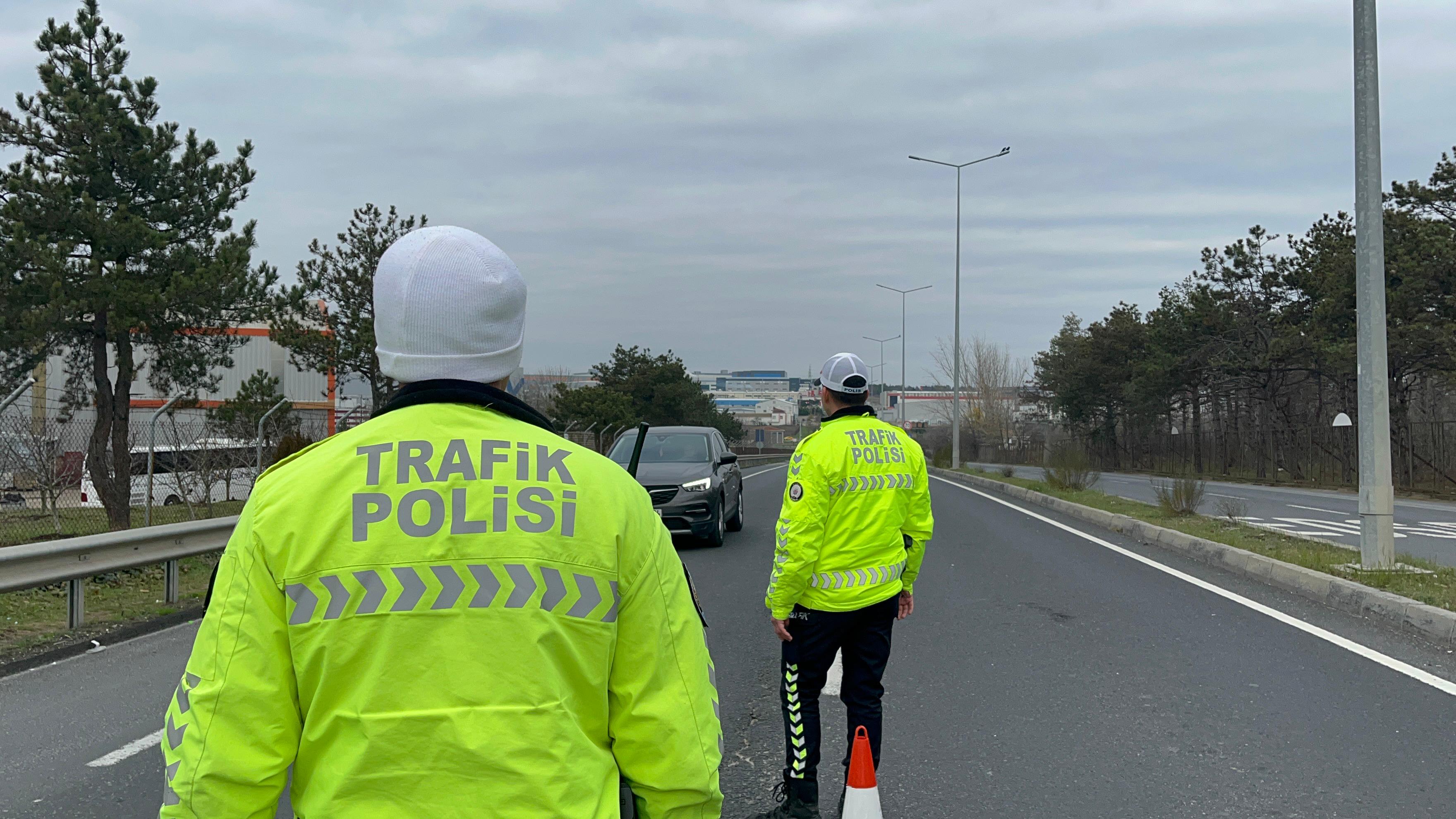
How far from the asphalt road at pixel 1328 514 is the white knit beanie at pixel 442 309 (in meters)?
12.8

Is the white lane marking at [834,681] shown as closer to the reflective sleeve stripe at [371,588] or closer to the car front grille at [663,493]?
the reflective sleeve stripe at [371,588]

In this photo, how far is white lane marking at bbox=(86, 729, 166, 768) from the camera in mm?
4984

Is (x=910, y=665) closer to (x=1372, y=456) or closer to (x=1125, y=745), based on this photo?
(x=1125, y=745)

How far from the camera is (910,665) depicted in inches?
275

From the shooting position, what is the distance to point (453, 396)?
5.58 feet

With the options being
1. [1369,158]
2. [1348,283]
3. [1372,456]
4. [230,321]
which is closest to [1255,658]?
[1372,456]

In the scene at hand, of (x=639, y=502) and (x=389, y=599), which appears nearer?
(x=389, y=599)

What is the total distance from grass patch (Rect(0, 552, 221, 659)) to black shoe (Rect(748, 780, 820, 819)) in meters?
5.96

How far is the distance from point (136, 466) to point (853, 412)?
1803 cm

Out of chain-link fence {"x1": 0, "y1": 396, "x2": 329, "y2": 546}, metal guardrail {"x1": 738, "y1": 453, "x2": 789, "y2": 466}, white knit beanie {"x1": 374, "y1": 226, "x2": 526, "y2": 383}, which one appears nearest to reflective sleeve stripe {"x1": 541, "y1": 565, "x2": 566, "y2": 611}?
white knit beanie {"x1": 374, "y1": 226, "x2": 526, "y2": 383}

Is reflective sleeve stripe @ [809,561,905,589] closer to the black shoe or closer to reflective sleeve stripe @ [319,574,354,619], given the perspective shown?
the black shoe

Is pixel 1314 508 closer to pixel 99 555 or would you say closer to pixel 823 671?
pixel 823 671

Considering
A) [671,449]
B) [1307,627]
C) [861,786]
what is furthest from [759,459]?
[861,786]

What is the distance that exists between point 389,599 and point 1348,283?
3811 cm
